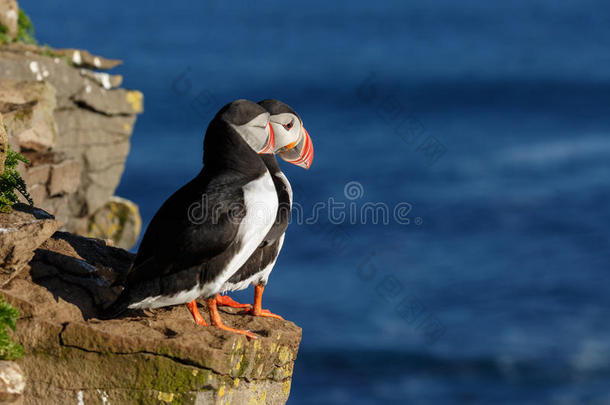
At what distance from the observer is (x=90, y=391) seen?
23.5ft

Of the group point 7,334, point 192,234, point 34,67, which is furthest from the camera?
point 34,67

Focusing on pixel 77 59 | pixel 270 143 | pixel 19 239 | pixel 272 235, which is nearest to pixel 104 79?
pixel 77 59

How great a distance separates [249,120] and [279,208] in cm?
90

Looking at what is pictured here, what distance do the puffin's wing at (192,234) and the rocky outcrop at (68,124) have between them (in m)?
3.97

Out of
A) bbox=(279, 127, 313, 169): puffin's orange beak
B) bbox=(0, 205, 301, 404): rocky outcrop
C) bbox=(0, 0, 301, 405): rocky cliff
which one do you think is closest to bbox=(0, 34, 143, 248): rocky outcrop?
bbox=(0, 0, 301, 405): rocky cliff

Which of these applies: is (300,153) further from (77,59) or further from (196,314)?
(77,59)

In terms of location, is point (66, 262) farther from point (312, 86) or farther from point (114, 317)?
point (312, 86)

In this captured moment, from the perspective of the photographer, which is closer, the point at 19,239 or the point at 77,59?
the point at 19,239

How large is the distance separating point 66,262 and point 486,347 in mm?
26280

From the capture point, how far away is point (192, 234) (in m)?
7.26

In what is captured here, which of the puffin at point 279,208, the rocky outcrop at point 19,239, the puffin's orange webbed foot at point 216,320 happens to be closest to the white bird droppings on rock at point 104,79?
the puffin at point 279,208

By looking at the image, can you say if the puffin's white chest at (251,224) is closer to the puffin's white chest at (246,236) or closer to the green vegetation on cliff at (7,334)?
the puffin's white chest at (246,236)

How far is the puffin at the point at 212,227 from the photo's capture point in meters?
7.28

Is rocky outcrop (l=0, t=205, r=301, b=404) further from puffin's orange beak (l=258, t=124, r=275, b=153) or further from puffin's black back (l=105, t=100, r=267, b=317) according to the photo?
puffin's orange beak (l=258, t=124, r=275, b=153)
